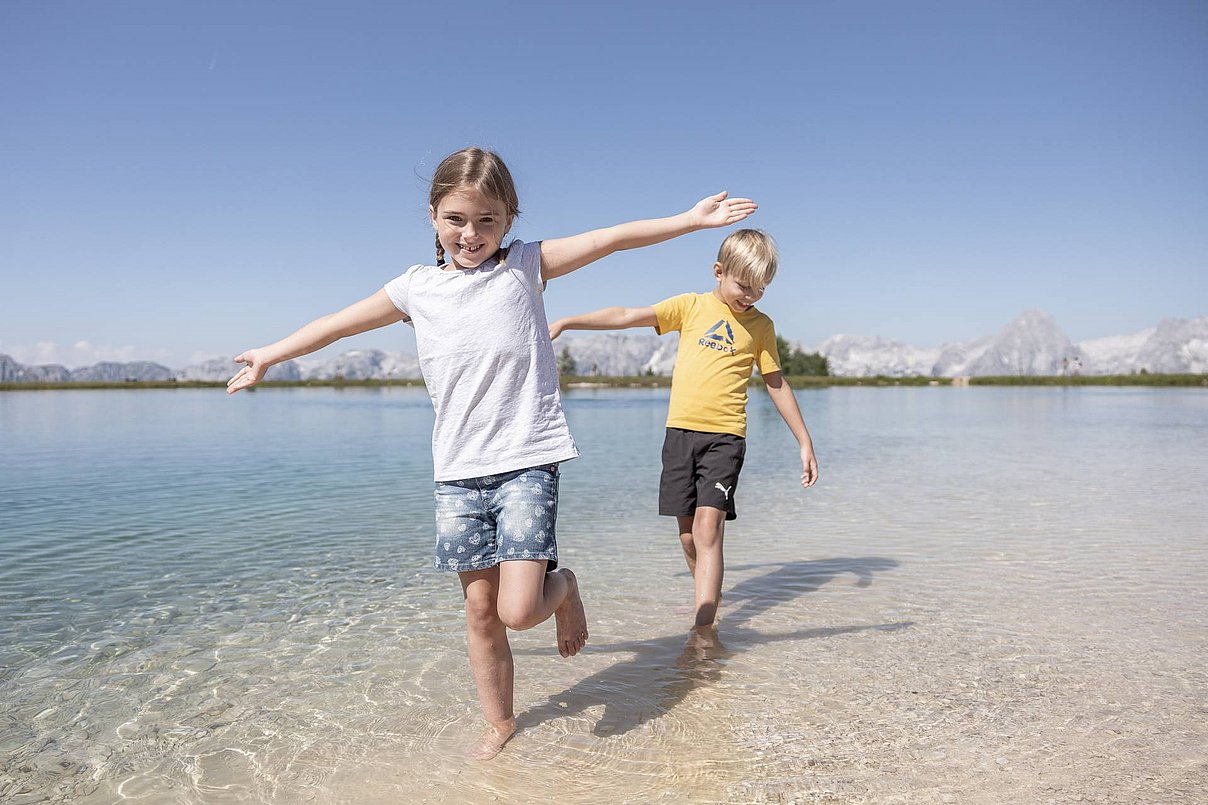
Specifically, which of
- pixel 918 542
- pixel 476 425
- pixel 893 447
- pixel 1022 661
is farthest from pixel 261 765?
pixel 893 447

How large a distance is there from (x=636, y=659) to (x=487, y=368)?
2.18 m

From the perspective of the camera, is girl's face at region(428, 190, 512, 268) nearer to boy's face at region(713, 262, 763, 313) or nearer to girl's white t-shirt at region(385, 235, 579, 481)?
girl's white t-shirt at region(385, 235, 579, 481)

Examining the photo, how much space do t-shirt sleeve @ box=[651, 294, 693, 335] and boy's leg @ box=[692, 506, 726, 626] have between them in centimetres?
114

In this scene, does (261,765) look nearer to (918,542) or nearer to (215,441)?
(918,542)

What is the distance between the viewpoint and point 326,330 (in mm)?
3146

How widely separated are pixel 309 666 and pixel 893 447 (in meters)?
15.0

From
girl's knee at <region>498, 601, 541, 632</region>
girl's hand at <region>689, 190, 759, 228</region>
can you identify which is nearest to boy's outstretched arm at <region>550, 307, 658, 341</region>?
girl's hand at <region>689, 190, 759, 228</region>

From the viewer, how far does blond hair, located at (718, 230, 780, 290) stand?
14.9 ft

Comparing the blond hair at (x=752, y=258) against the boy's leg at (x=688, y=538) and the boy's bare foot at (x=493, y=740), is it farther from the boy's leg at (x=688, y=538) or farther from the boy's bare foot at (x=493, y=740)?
the boy's bare foot at (x=493, y=740)

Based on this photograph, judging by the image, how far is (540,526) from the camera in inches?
119

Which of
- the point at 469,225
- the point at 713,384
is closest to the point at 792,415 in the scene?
the point at 713,384

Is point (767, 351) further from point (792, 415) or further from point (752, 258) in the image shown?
point (752, 258)

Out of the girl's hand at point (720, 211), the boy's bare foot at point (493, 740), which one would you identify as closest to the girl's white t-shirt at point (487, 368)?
the girl's hand at point (720, 211)

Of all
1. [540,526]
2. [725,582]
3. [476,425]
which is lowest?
[725,582]
